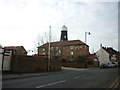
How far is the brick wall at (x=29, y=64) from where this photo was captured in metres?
23.5

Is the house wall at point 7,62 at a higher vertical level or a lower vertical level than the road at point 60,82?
higher

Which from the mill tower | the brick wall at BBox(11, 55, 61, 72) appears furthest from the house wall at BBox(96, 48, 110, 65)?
the brick wall at BBox(11, 55, 61, 72)

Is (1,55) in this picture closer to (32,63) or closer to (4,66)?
(4,66)

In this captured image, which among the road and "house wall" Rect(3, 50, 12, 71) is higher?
"house wall" Rect(3, 50, 12, 71)

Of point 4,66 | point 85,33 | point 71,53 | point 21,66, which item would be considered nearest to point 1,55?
point 4,66

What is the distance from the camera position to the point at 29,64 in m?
26.7

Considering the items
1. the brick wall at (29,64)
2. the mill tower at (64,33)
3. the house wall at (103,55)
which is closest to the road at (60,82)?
the brick wall at (29,64)

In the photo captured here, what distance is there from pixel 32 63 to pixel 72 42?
69233 millimetres

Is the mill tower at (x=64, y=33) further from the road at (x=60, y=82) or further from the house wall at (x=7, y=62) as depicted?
the road at (x=60, y=82)

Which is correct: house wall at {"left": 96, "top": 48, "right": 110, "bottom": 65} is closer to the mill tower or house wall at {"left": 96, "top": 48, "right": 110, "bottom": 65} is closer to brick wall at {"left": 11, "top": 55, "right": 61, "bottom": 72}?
the mill tower

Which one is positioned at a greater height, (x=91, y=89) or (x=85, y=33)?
(x=85, y=33)

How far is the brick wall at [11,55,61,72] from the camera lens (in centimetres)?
2355

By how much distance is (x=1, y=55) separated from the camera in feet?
72.2

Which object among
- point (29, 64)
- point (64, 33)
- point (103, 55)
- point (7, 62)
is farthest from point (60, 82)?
point (64, 33)
